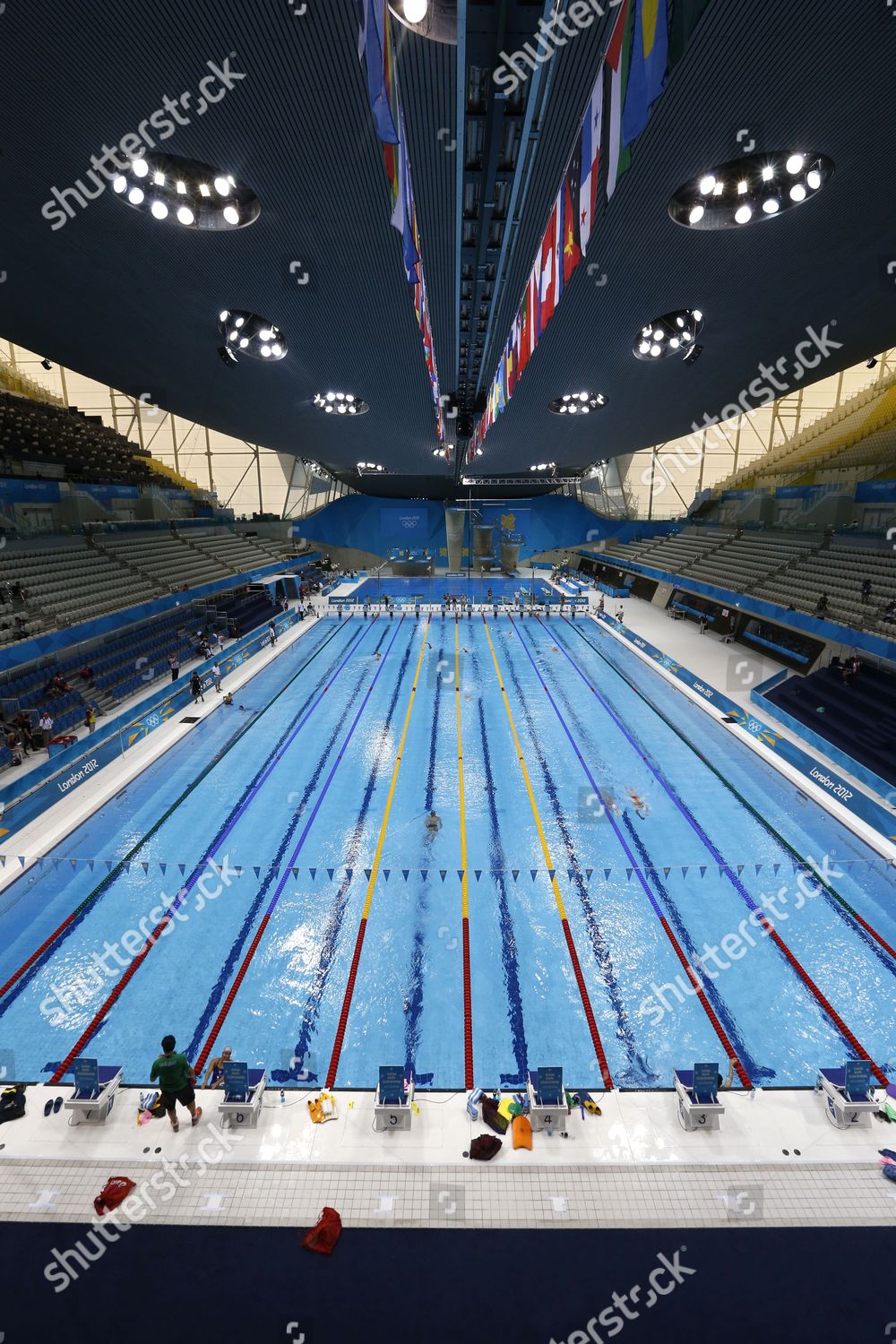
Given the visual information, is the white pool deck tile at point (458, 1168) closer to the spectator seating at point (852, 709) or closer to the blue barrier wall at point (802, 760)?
the blue barrier wall at point (802, 760)

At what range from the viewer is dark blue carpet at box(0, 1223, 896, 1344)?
2832 mm

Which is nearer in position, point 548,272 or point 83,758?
point 548,272

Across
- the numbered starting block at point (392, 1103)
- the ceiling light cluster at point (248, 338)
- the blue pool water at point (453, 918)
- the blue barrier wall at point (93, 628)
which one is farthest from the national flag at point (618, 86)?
the blue barrier wall at point (93, 628)

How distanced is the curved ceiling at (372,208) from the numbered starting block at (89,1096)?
6970mm

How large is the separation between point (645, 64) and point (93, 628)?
13.5m

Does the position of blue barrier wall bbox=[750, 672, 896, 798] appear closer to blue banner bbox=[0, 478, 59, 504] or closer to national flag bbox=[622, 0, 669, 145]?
national flag bbox=[622, 0, 669, 145]

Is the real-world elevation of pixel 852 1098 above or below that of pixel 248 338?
below

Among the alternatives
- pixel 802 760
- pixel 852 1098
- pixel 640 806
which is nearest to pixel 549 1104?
pixel 852 1098

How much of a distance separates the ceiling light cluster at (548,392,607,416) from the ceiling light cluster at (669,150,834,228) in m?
8.85

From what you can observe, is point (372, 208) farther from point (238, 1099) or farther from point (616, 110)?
point (238, 1099)

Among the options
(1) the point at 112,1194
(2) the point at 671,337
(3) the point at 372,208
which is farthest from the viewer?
(2) the point at 671,337

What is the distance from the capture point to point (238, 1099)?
4039mm

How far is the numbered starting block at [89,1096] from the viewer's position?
13.1 feet

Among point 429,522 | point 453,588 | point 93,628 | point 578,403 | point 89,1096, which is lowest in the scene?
point 89,1096
